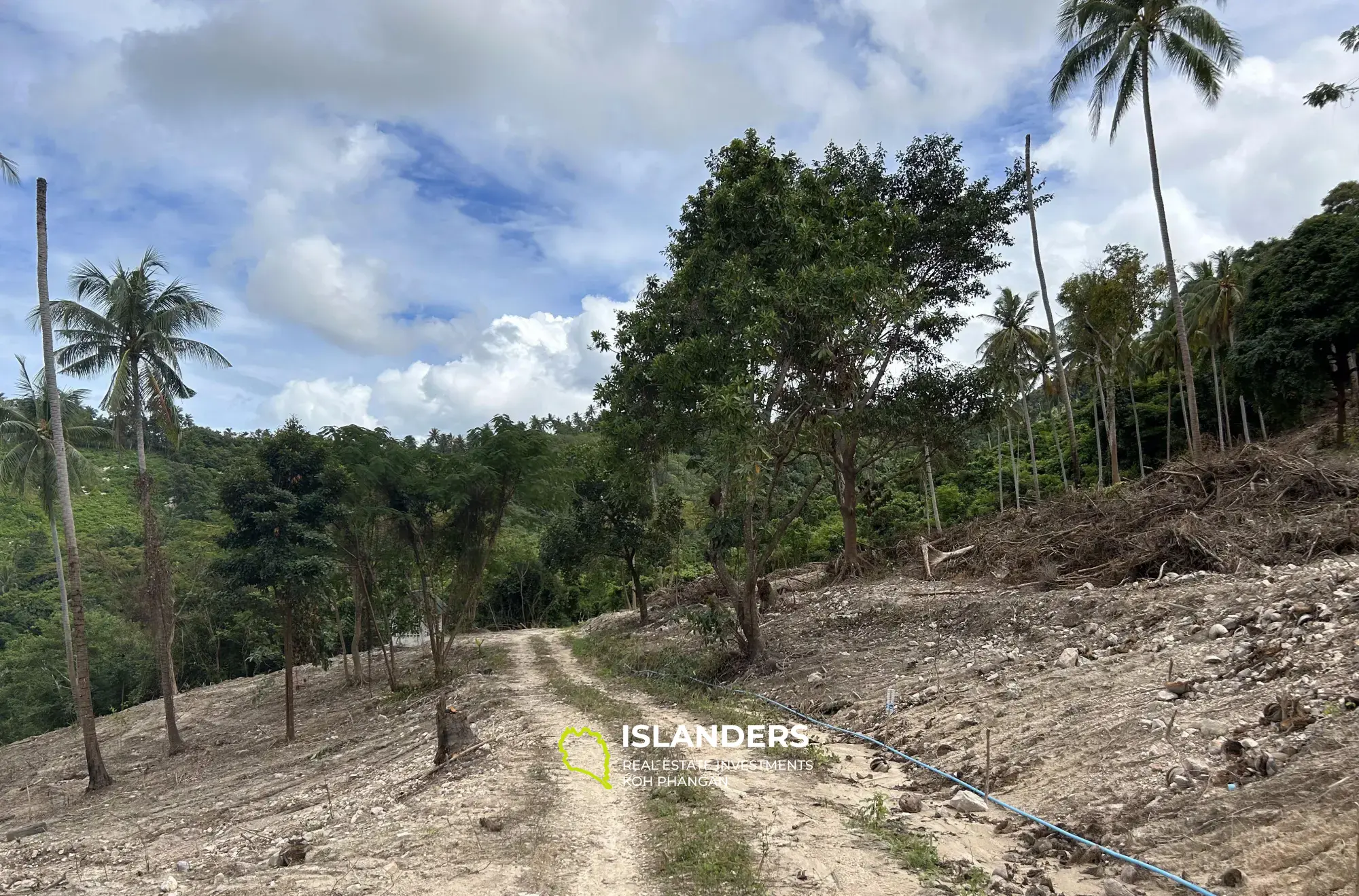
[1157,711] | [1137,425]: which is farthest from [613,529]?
[1137,425]

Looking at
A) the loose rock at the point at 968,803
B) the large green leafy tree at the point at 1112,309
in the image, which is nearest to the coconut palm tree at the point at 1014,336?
the large green leafy tree at the point at 1112,309

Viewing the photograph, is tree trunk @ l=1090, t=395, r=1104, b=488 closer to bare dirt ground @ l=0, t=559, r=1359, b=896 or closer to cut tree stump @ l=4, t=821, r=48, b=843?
bare dirt ground @ l=0, t=559, r=1359, b=896

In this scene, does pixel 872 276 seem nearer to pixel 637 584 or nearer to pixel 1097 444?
pixel 637 584

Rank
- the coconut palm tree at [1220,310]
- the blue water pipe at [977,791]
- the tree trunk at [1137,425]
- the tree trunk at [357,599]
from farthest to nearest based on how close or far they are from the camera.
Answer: the tree trunk at [1137,425] < the coconut palm tree at [1220,310] < the tree trunk at [357,599] < the blue water pipe at [977,791]

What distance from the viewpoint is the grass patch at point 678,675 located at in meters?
10.8

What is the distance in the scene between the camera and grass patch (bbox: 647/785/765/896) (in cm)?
497

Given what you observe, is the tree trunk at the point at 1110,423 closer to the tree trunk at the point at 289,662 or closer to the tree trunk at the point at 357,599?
the tree trunk at the point at 357,599

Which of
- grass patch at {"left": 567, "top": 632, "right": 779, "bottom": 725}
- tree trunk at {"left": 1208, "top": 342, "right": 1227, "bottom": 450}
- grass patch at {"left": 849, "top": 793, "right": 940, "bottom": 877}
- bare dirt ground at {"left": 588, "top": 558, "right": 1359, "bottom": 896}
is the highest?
tree trunk at {"left": 1208, "top": 342, "right": 1227, "bottom": 450}

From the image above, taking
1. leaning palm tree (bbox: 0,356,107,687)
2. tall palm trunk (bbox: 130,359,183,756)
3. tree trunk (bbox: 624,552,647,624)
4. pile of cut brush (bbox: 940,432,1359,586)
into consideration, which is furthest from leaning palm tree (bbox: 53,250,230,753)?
pile of cut brush (bbox: 940,432,1359,586)

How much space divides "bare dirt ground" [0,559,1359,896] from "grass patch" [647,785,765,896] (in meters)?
0.13

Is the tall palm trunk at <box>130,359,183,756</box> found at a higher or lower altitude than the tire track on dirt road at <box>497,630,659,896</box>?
higher

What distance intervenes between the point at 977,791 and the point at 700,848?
268 cm

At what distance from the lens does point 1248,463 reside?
1270cm

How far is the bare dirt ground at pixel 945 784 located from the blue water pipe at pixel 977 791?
10cm
